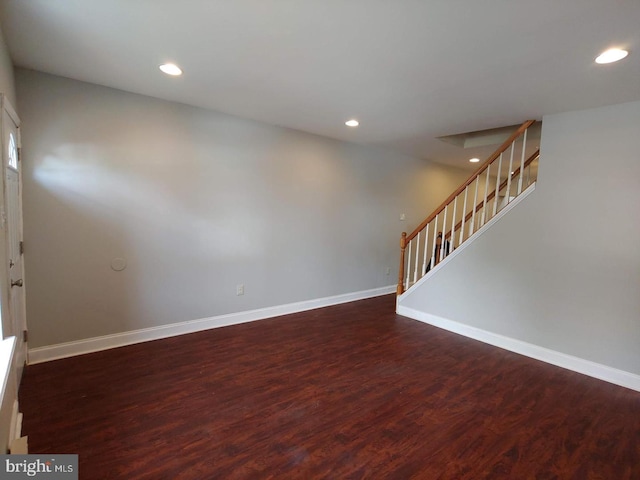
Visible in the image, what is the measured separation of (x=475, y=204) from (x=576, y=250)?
1.14 m

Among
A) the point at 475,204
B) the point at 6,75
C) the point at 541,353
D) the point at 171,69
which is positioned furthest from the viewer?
the point at 475,204

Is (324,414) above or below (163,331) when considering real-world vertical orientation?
below

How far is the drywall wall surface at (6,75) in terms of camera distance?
76.1 inches

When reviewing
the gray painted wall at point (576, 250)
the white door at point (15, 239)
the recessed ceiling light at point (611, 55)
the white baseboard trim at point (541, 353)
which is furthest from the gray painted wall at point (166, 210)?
the recessed ceiling light at point (611, 55)

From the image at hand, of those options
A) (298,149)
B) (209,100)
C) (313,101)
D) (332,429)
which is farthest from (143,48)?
(332,429)

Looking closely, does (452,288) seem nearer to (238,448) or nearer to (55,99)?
(238,448)

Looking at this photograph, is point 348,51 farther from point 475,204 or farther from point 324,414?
point 475,204

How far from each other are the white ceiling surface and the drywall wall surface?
0.08m

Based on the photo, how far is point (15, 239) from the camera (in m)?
2.34

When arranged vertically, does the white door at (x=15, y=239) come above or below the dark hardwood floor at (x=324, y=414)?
above

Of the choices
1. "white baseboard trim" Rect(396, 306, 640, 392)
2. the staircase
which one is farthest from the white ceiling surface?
"white baseboard trim" Rect(396, 306, 640, 392)

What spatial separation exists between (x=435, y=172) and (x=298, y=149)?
3194mm

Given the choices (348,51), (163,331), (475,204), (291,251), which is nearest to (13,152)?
(163,331)

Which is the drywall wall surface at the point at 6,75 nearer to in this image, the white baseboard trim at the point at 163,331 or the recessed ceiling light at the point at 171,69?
the recessed ceiling light at the point at 171,69
